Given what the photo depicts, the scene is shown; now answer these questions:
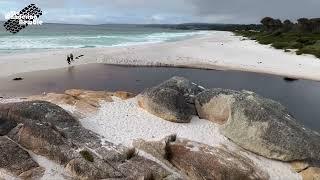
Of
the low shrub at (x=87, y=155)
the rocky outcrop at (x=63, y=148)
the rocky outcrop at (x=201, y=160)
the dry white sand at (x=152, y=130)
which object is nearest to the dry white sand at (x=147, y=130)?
the dry white sand at (x=152, y=130)

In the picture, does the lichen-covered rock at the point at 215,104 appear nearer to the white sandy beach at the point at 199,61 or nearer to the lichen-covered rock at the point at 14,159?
the lichen-covered rock at the point at 14,159

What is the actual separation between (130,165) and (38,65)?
31337mm

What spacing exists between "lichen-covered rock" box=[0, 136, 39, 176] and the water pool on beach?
14095mm

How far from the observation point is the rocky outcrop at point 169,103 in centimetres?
2041

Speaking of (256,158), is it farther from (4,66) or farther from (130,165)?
(4,66)

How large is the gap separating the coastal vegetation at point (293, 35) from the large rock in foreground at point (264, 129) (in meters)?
39.2

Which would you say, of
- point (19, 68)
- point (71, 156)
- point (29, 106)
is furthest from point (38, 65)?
point (71, 156)

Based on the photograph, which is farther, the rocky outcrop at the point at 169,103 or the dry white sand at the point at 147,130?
the rocky outcrop at the point at 169,103

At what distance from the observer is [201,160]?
54.5ft

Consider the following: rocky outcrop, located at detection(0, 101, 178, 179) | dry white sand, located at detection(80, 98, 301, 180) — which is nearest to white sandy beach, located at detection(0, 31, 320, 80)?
dry white sand, located at detection(80, 98, 301, 180)

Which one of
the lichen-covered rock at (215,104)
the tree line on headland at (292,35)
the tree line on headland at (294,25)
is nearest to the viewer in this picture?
the lichen-covered rock at (215,104)

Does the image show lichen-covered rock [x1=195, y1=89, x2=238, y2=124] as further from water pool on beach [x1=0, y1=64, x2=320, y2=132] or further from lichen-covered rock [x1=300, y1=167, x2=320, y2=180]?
water pool on beach [x1=0, y1=64, x2=320, y2=132]

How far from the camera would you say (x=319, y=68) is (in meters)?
47.7

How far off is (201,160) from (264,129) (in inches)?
138
